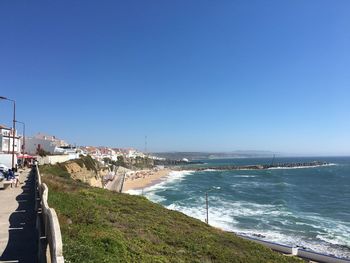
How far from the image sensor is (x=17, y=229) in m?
12.0

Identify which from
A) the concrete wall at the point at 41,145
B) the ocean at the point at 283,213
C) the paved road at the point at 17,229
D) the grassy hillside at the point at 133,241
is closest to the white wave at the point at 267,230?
the ocean at the point at 283,213

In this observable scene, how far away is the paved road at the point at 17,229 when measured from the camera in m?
9.48

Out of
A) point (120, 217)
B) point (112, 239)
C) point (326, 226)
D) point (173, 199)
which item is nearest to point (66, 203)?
point (120, 217)

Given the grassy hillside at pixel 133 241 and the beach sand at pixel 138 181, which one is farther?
the beach sand at pixel 138 181

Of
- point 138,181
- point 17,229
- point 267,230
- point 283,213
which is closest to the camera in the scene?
point 17,229

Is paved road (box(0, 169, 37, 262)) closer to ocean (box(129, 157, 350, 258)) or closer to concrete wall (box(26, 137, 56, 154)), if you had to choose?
ocean (box(129, 157, 350, 258))

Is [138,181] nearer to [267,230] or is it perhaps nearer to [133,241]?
[267,230]

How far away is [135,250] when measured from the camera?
12.0 meters

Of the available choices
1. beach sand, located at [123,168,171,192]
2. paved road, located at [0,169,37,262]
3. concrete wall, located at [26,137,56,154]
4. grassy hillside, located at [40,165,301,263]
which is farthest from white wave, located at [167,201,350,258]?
concrete wall, located at [26,137,56,154]

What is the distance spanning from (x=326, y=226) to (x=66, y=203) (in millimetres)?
33501

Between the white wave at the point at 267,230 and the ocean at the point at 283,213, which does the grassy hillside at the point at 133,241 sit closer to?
the white wave at the point at 267,230

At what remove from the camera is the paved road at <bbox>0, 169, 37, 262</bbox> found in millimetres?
9484

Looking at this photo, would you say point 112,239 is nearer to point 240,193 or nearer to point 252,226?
point 252,226

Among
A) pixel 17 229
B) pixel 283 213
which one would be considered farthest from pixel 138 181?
pixel 17 229
